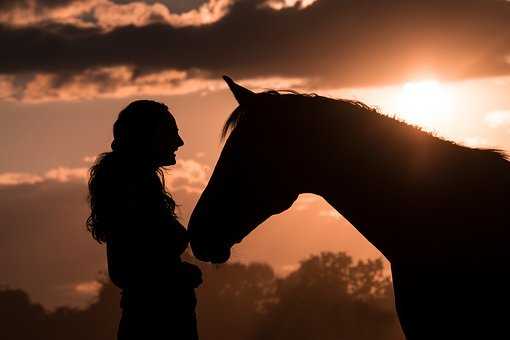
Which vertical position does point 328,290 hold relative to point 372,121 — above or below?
below

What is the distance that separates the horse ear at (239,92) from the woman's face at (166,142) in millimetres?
780

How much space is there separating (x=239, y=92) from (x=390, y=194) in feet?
4.20

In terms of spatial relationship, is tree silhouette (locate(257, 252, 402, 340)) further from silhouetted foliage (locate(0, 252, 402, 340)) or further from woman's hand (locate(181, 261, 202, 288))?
woman's hand (locate(181, 261, 202, 288))

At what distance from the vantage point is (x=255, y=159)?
249 inches

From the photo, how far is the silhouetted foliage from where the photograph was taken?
13850cm

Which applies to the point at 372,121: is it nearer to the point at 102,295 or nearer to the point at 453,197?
the point at 453,197

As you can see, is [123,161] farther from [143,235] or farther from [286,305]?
[286,305]

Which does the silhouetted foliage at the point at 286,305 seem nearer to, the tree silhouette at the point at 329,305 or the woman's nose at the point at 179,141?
the tree silhouette at the point at 329,305

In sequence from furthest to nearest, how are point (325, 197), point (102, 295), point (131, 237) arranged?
point (102, 295), point (131, 237), point (325, 197)

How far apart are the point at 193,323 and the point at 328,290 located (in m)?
138

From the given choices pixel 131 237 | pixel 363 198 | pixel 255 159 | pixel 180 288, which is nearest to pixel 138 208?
pixel 131 237

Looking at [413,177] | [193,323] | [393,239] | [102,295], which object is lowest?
[102,295]

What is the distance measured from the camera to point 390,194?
6051 millimetres

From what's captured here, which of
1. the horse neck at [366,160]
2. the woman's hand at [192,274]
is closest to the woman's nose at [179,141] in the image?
the woman's hand at [192,274]
